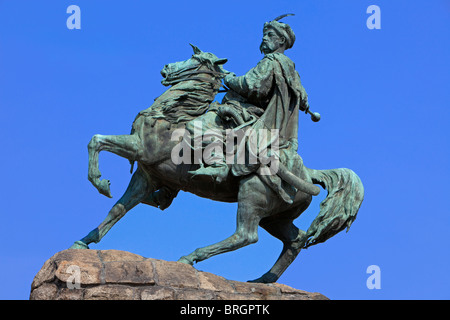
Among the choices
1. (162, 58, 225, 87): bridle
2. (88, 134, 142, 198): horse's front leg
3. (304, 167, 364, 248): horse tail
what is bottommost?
(304, 167, 364, 248): horse tail

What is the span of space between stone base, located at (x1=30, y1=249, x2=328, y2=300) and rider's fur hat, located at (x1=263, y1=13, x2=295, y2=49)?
9.91 feet

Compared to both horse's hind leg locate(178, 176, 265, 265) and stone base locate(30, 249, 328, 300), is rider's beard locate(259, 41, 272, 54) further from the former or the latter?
stone base locate(30, 249, 328, 300)

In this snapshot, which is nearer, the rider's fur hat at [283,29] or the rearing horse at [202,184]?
the rearing horse at [202,184]

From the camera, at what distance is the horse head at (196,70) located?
470 inches

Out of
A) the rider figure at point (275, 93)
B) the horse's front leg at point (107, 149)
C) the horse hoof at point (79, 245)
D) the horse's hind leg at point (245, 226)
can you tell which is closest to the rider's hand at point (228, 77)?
the rider figure at point (275, 93)

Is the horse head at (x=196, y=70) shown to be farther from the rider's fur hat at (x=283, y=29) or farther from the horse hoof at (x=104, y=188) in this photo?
the horse hoof at (x=104, y=188)

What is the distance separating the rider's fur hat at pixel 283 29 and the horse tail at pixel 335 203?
1.54 meters

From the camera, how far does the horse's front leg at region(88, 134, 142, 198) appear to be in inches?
436

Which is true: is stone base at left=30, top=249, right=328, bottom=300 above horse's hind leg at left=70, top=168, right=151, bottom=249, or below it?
below

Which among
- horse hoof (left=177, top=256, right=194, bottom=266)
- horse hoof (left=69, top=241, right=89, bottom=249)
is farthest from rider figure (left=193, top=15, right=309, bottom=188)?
horse hoof (left=69, top=241, right=89, bottom=249)

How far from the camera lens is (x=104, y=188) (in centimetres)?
1109

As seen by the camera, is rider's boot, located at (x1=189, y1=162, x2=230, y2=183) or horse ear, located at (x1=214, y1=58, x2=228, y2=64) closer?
rider's boot, located at (x1=189, y1=162, x2=230, y2=183)
